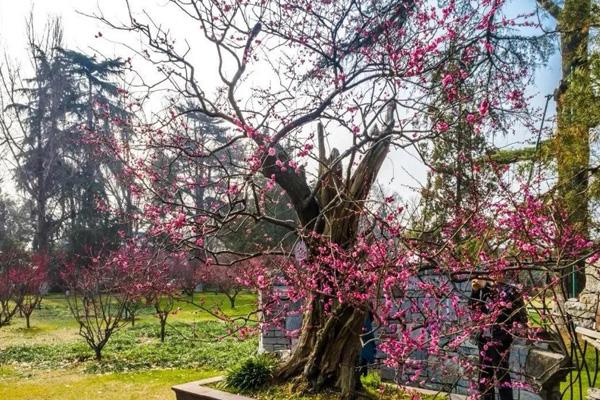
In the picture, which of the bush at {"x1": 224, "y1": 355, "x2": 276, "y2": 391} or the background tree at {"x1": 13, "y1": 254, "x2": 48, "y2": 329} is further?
the background tree at {"x1": 13, "y1": 254, "x2": 48, "y2": 329}

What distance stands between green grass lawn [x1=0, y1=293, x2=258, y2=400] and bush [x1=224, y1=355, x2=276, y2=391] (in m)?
0.43

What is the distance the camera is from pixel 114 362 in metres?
8.81

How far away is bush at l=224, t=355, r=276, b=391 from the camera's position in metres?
4.90

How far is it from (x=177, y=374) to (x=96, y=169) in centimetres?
1872

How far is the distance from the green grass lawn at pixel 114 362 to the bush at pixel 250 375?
427 millimetres

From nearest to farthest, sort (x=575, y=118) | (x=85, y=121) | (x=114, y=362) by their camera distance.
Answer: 1. (x=114, y=362)
2. (x=575, y=118)
3. (x=85, y=121)

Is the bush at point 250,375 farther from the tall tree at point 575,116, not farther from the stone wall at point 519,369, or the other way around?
the tall tree at point 575,116

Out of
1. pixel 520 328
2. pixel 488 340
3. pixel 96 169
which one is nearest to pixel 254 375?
pixel 488 340

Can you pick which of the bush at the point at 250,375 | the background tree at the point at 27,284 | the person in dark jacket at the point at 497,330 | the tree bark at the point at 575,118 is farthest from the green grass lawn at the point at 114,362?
the tree bark at the point at 575,118

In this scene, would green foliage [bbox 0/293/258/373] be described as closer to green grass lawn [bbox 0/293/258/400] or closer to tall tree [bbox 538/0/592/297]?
green grass lawn [bbox 0/293/258/400]

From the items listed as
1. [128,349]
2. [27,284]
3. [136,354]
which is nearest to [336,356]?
[136,354]

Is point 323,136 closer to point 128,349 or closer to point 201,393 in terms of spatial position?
point 201,393

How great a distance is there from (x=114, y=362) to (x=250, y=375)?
4.83 metres

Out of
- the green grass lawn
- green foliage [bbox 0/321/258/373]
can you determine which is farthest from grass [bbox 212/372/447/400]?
green foliage [bbox 0/321/258/373]
